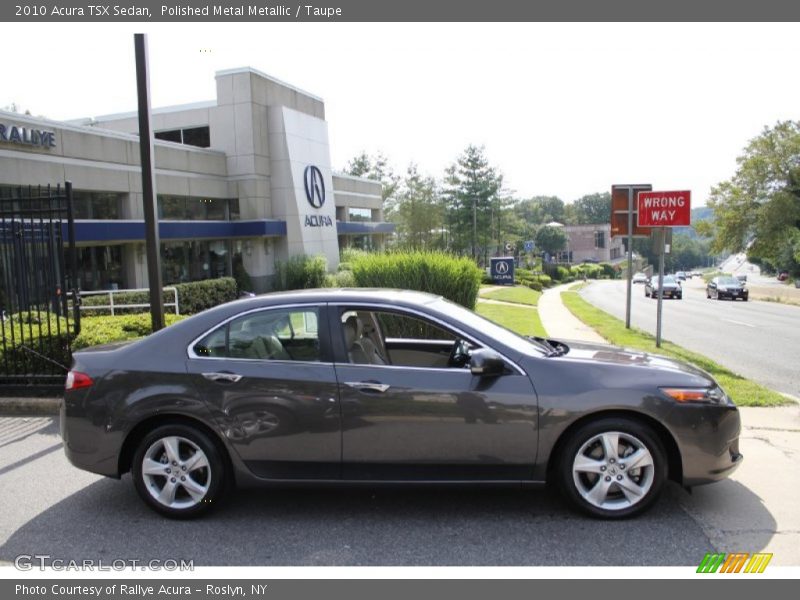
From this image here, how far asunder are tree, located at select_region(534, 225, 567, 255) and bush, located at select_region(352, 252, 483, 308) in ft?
316

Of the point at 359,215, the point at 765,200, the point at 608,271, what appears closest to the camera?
the point at 359,215

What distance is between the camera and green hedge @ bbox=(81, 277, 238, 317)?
1728 cm

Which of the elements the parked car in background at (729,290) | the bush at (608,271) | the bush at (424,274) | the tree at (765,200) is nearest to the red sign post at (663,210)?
the bush at (424,274)

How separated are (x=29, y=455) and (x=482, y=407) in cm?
425

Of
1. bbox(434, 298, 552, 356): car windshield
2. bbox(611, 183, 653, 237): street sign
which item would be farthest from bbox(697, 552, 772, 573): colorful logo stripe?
bbox(611, 183, 653, 237): street sign

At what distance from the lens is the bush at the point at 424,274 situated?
40.9ft

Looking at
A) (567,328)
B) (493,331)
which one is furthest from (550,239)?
(493,331)

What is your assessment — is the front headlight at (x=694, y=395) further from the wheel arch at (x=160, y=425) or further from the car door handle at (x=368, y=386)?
the wheel arch at (x=160, y=425)

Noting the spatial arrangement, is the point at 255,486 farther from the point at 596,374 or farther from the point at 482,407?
the point at 596,374

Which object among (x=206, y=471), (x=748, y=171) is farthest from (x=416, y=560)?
(x=748, y=171)

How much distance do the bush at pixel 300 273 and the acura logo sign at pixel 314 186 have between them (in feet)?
12.7

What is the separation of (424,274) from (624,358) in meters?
8.19

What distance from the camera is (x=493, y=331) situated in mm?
4492

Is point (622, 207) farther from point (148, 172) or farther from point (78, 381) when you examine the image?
point (78, 381)
